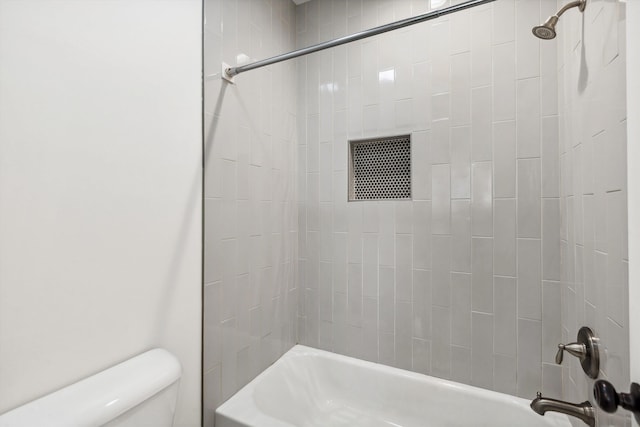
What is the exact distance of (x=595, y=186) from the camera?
82 centimetres

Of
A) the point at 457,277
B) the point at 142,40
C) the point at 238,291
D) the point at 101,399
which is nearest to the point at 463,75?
the point at 457,277

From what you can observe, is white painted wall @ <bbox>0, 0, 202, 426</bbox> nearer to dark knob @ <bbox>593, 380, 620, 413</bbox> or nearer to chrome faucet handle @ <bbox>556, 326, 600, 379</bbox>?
dark knob @ <bbox>593, 380, 620, 413</bbox>

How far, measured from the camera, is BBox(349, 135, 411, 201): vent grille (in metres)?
1.55

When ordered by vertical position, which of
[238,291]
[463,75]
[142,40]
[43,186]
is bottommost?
[238,291]

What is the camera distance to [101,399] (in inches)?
28.6

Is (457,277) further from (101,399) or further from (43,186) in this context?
(43,186)

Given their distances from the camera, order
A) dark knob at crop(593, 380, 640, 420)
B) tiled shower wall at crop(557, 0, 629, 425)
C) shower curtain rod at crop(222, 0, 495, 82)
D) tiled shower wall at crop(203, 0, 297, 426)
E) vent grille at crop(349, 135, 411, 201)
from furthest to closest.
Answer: vent grille at crop(349, 135, 411, 201) < tiled shower wall at crop(203, 0, 297, 426) < shower curtain rod at crop(222, 0, 495, 82) < tiled shower wall at crop(557, 0, 629, 425) < dark knob at crop(593, 380, 640, 420)

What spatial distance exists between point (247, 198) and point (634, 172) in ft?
4.12

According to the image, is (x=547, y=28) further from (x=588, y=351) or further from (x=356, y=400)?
(x=356, y=400)

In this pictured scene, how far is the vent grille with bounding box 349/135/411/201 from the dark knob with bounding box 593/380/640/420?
3.49ft

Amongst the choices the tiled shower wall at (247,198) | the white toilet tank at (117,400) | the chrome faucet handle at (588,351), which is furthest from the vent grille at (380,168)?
the white toilet tank at (117,400)

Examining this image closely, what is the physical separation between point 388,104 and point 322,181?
537 mm

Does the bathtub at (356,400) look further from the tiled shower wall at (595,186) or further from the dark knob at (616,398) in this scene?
the dark knob at (616,398)

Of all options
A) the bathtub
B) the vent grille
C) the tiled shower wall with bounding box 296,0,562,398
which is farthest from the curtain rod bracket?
the bathtub
